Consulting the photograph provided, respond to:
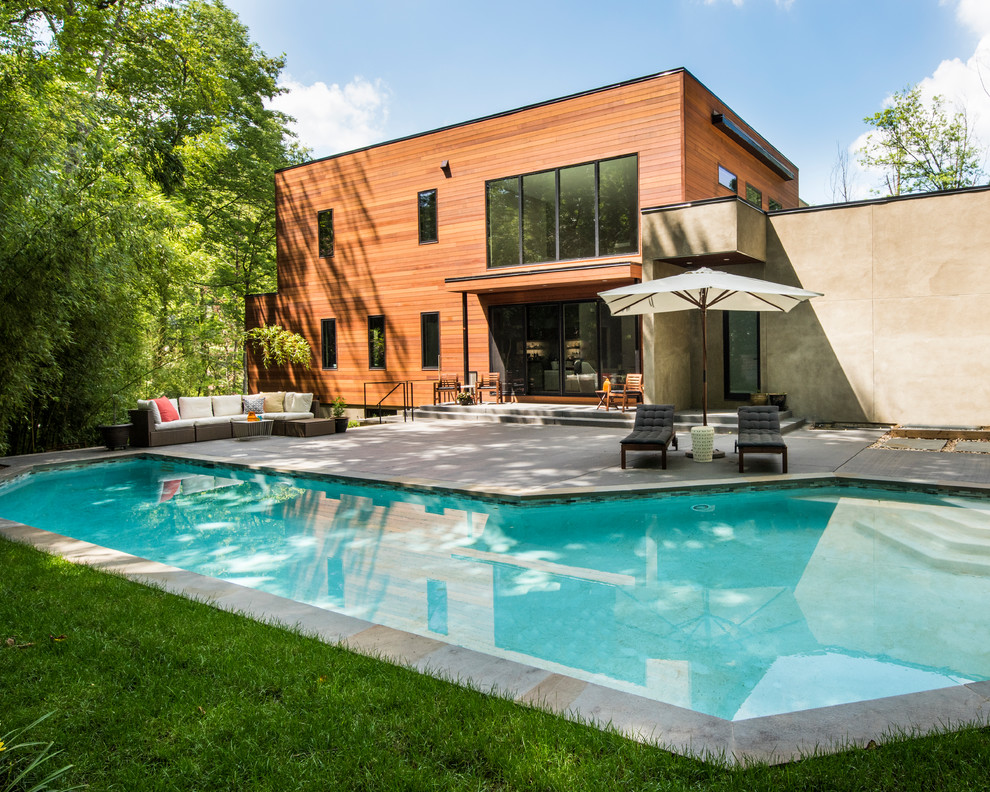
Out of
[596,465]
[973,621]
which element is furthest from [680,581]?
[596,465]

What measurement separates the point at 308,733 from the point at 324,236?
55.4 feet

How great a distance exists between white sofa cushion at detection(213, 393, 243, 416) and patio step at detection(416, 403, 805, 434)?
3.64 m

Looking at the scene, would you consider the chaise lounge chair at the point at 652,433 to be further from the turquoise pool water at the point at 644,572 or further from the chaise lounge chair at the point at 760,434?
the turquoise pool water at the point at 644,572

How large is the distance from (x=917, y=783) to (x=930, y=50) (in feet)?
89.3

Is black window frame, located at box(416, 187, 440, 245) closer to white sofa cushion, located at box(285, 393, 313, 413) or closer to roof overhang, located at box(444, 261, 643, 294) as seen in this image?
roof overhang, located at box(444, 261, 643, 294)

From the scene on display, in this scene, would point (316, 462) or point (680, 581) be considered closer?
point (680, 581)

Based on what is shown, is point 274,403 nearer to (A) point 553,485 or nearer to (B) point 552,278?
(B) point 552,278

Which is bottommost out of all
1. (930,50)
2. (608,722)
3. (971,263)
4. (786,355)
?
(608,722)

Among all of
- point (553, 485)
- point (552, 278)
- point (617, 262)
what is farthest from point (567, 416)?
point (553, 485)

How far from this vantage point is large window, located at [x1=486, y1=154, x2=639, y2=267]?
12.9 metres

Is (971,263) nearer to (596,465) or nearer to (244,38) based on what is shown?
(596,465)

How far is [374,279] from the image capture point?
55.0ft

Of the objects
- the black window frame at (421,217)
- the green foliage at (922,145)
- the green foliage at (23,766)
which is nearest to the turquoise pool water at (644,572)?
the green foliage at (23,766)

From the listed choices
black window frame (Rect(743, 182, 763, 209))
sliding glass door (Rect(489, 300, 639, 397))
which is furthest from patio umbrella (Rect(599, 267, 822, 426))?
black window frame (Rect(743, 182, 763, 209))
